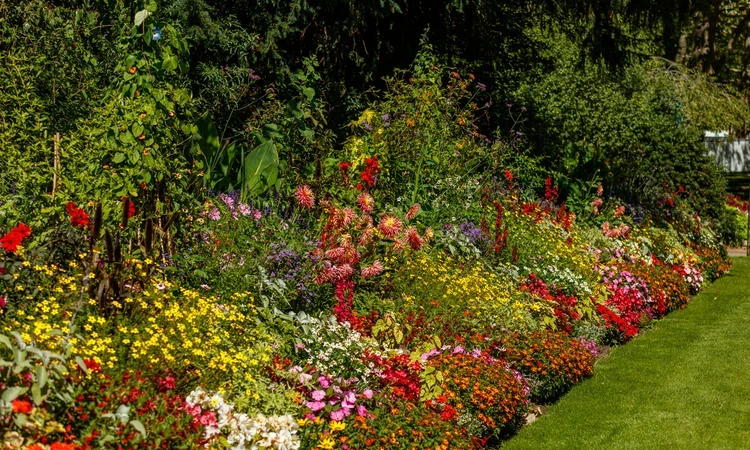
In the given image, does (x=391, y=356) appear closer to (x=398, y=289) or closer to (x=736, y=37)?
(x=398, y=289)

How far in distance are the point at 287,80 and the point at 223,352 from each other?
928cm

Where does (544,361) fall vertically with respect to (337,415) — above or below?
below

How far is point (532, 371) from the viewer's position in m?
8.05

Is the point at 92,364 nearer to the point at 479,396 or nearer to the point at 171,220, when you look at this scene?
the point at 171,220

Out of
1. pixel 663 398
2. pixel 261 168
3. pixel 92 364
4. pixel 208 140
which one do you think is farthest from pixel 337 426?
pixel 208 140

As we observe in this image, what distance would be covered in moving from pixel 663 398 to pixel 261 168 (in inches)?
152

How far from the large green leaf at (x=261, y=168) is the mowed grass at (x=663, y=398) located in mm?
3068

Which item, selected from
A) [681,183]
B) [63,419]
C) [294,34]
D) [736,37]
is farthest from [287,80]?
[736,37]

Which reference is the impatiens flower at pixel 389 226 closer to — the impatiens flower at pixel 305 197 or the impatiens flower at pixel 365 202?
the impatiens flower at pixel 365 202

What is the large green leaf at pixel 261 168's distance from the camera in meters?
8.96

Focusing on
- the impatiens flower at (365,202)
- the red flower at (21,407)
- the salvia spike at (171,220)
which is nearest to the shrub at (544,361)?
the impatiens flower at (365,202)

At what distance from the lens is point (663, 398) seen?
8234 millimetres

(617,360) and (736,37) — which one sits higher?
(736,37)

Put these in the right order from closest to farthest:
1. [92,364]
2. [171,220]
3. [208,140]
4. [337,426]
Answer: [92,364], [337,426], [171,220], [208,140]
